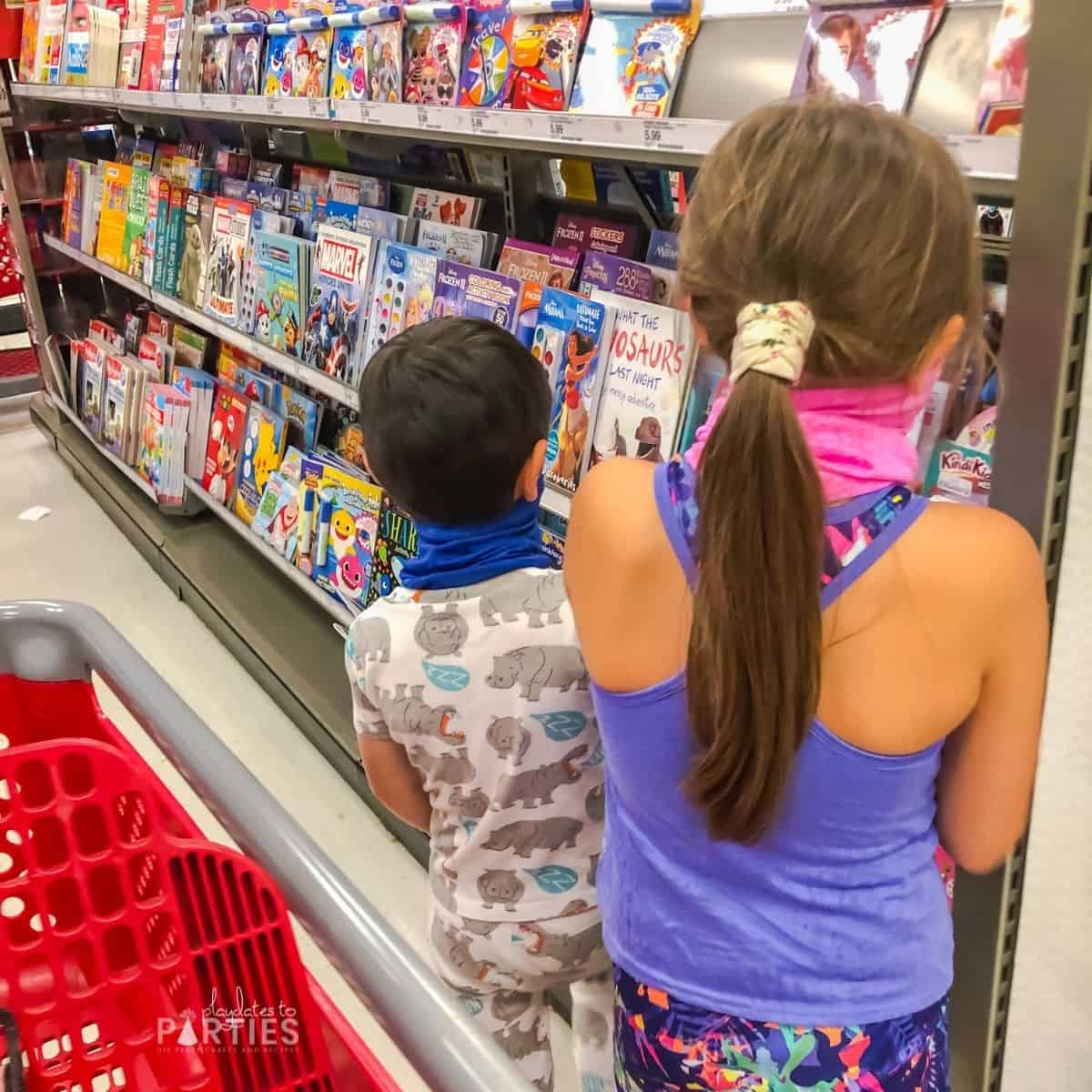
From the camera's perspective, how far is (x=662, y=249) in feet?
5.31

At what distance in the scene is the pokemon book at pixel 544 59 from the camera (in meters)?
1.44

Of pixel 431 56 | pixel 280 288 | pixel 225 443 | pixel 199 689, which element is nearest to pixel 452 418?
pixel 431 56

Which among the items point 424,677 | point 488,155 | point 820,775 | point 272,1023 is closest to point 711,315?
point 820,775

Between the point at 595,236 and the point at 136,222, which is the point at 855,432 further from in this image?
the point at 136,222

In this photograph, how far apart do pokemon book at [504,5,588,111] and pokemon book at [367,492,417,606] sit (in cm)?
95

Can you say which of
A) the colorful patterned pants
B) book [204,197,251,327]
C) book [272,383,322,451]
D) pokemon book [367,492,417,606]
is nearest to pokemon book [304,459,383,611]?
pokemon book [367,492,417,606]

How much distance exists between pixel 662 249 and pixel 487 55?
1.35 ft

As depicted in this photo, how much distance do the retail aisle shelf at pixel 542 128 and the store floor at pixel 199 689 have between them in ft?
3.47

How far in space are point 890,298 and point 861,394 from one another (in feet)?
0.23

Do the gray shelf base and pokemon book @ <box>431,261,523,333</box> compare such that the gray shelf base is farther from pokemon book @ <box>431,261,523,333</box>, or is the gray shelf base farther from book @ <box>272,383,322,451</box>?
pokemon book @ <box>431,261,523,333</box>

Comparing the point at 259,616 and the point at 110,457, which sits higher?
the point at 110,457

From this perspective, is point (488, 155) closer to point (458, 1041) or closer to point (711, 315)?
point (711, 315)

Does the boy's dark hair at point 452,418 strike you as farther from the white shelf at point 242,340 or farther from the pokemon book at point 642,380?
the white shelf at point 242,340

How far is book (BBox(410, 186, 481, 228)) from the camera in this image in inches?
80.0
